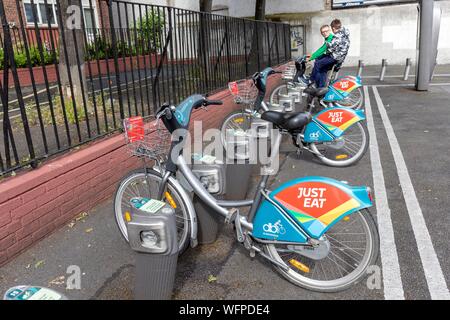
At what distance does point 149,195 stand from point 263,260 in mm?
Answer: 1052

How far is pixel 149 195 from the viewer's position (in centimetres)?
308

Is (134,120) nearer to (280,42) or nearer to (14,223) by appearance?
(14,223)

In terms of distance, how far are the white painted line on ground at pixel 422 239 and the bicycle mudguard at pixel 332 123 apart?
855 millimetres

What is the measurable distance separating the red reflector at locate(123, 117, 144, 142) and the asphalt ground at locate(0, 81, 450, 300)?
1.03 metres

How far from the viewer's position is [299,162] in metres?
5.20

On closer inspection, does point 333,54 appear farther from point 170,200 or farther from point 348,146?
point 170,200

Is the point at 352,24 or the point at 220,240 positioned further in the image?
the point at 352,24

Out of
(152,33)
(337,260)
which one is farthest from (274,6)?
(337,260)

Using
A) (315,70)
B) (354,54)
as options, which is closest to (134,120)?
(315,70)

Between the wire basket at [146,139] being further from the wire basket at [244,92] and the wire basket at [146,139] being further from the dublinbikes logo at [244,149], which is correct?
the wire basket at [244,92]

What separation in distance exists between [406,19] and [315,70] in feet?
40.3

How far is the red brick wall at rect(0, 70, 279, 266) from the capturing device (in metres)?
3.02

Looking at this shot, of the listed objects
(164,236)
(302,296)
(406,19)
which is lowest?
(302,296)
